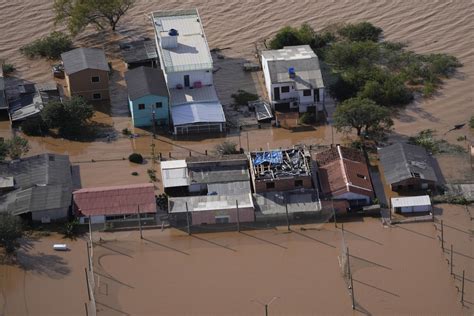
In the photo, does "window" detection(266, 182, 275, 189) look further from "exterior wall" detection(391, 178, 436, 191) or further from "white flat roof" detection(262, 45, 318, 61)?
"white flat roof" detection(262, 45, 318, 61)

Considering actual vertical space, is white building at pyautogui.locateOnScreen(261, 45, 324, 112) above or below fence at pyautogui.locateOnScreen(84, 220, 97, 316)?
above

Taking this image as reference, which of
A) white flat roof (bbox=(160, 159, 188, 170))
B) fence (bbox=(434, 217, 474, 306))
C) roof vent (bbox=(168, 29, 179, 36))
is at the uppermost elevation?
roof vent (bbox=(168, 29, 179, 36))

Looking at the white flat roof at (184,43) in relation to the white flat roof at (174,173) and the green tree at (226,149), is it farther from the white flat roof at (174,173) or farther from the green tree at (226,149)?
the white flat roof at (174,173)

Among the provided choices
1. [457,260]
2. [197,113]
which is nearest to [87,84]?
[197,113]

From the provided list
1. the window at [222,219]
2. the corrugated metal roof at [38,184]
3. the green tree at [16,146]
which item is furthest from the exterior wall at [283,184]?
the green tree at [16,146]

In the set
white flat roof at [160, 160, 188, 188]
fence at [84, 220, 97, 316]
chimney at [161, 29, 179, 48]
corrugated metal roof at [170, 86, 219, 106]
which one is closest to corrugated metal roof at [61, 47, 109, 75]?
chimney at [161, 29, 179, 48]

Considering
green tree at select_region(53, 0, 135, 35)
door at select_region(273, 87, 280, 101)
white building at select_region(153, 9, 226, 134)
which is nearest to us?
white building at select_region(153, 9, 226, 134)
